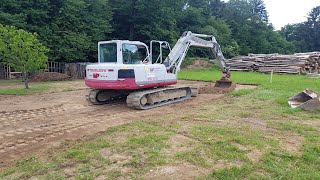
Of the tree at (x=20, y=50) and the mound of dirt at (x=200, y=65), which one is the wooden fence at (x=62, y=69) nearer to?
the tree at (x=20, y=50)

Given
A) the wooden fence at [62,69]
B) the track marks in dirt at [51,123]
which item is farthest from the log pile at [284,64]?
the track marks in dirt at [51,123]

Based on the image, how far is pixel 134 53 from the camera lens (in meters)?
10.3

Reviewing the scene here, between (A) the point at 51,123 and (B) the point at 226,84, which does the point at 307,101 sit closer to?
(B) the point at 226,84

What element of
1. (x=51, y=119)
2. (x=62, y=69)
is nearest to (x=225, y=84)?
(x=51, y=119)

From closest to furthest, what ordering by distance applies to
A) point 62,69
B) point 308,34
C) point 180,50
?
1. point 180,50
2. point 62,69
3. point 308,34

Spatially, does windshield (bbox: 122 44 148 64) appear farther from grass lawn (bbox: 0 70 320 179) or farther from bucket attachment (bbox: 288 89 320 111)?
bucket attachment (bbox: 288 89 320 111)

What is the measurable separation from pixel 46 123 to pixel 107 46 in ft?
10.9

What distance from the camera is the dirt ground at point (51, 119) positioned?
19.9 ft

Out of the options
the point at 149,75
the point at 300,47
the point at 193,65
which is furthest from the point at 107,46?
the point at 300,47

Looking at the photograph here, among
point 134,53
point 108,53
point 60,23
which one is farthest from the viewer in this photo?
point 60,23

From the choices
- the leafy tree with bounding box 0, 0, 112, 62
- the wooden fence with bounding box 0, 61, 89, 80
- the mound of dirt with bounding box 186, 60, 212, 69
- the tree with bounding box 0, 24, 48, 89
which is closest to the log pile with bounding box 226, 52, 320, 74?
the mound of dirt with bounding box 186, 60, 212, 69

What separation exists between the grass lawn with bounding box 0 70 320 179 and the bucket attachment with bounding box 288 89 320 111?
640 millimetres

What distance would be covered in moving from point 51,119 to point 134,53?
344cm

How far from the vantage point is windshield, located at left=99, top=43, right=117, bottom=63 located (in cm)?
991
